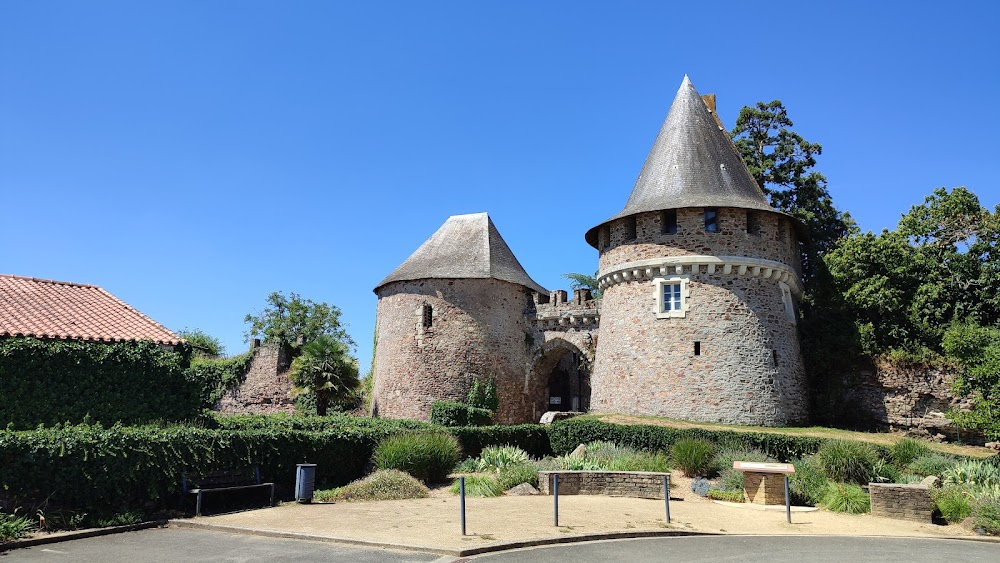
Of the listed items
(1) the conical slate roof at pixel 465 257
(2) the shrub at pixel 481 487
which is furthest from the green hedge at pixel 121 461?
(1) the conical slate roof at pixel 465 257

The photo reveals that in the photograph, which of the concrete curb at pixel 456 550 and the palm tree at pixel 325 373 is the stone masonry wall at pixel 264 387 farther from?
the concrete curb at pixel 456 550

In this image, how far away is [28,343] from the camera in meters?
13.9

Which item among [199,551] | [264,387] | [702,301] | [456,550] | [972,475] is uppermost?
[702,301]

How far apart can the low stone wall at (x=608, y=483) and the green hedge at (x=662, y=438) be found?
3292 mm

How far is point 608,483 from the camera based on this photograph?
541 inches

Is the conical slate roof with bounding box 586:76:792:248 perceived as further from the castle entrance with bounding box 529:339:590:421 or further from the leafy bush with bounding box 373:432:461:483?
the leafy bush with bounding box 373:432:461:483

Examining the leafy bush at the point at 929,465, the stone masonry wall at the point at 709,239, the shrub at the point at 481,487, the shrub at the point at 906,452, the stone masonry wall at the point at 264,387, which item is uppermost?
the stone masonry wall at the point at 709,239

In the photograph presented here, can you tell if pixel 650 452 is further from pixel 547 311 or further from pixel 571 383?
pixel 571 383

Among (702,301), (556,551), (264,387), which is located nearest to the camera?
(556,551)

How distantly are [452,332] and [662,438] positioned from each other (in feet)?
32.3

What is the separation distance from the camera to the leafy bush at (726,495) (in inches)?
528

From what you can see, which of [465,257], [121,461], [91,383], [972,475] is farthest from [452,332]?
[972,475]

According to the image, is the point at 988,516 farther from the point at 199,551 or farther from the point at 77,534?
the point at 77,534

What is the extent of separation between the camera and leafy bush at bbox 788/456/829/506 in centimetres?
1316
